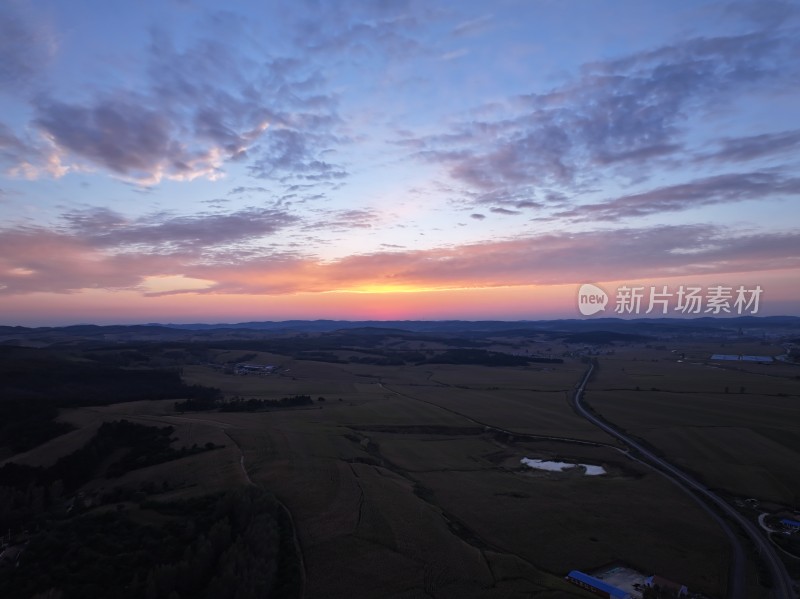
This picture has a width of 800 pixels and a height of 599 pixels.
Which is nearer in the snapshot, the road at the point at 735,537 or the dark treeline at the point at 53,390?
the road at the point at 735,537

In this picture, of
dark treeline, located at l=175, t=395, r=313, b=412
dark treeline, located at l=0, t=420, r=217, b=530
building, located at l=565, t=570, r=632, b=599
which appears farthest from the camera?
dark treeline, located at l=175, t=395, r=313, b=412

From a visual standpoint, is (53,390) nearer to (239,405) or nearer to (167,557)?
(239,405)

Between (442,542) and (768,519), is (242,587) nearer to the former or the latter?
(442,542)

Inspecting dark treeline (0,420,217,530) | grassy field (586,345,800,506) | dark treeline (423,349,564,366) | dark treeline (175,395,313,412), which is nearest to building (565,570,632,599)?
grassy field (586,345,800,506)

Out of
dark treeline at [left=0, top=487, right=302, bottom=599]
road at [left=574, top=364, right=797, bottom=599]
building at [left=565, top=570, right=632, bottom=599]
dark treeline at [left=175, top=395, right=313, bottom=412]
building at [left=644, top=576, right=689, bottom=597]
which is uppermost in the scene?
dark treeline at [left=0, top=487, right=302, bottom=599]

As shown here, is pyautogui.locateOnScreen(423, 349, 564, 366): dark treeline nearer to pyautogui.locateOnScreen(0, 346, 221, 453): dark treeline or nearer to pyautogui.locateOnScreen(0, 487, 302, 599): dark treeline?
pyautogui.locateOnScreen(0, 346, 221, 453): dark treeline

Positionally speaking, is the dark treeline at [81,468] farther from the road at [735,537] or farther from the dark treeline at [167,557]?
the road at [735,537]

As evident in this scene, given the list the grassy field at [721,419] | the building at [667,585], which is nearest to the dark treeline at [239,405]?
the grassy field at [721,419]
